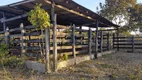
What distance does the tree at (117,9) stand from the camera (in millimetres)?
22438

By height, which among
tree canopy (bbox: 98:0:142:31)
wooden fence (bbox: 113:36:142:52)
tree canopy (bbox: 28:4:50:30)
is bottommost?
wooden fence (bbox: 113:36:142:52)

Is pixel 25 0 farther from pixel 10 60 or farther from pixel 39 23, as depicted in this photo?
pixel 10 60

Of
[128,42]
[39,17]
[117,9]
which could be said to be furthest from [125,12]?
[39,17]

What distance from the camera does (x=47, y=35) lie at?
18.3ft

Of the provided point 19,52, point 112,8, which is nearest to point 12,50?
point 19,52

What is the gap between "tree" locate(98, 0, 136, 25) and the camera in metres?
22.4

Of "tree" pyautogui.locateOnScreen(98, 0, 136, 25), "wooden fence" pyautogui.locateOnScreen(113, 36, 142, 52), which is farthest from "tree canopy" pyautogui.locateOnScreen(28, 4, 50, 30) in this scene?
"tree" pyautogui.locateOnScreen(98, 0, 136, 25)

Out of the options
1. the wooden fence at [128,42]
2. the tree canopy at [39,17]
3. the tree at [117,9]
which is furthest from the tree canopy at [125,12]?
the tree canopy at [39,17]

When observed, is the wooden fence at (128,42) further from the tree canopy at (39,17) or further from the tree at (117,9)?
the tree canopy at (39,17)

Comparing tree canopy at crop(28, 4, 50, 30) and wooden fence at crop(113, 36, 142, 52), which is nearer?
tree canopy at crop(28, 4, 50, 30)

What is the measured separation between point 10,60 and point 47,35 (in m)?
1.80

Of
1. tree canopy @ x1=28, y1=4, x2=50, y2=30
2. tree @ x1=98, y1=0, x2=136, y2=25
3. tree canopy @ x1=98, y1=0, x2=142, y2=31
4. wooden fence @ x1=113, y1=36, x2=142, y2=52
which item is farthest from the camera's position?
tree @ x1=98, y1=0, x2=136, y2=25

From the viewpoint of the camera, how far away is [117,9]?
74.2 feet

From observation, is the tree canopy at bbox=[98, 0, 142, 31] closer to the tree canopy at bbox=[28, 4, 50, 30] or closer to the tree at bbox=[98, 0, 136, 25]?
the tree at bbox=[98, 0, 136, 25]
